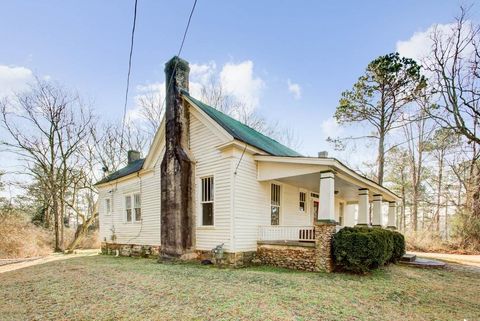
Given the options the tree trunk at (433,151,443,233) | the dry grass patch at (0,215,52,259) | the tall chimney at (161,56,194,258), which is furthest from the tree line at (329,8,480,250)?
the dry grass patch at (0,215,52,259)

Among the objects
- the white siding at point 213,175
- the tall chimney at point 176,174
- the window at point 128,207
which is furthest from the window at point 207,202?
the window at point 128,207

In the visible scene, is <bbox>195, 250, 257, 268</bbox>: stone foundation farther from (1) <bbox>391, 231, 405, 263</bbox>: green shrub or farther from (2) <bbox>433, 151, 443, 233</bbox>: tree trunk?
(2) <bbox>433, 151, 443, 233</bbox>: tree trunk

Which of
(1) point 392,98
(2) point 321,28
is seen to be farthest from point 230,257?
(1) point 392,98

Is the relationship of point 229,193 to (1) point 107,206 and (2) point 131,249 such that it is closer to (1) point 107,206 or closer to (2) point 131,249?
(2) point 131,249

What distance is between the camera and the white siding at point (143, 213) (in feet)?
41.1

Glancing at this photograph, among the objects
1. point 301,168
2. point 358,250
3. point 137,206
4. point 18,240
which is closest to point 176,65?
point 301,168

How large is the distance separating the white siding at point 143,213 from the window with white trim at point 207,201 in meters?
3.01

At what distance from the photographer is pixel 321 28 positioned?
43.7 feet

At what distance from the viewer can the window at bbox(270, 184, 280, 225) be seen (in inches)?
439

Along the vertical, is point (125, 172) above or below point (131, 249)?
above

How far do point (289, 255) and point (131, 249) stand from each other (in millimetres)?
8489

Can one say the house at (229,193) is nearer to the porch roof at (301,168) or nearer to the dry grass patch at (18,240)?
the porch roof at (301,168)

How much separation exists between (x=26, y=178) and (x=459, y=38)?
93.7ft

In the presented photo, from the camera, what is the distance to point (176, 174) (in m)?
10.4
